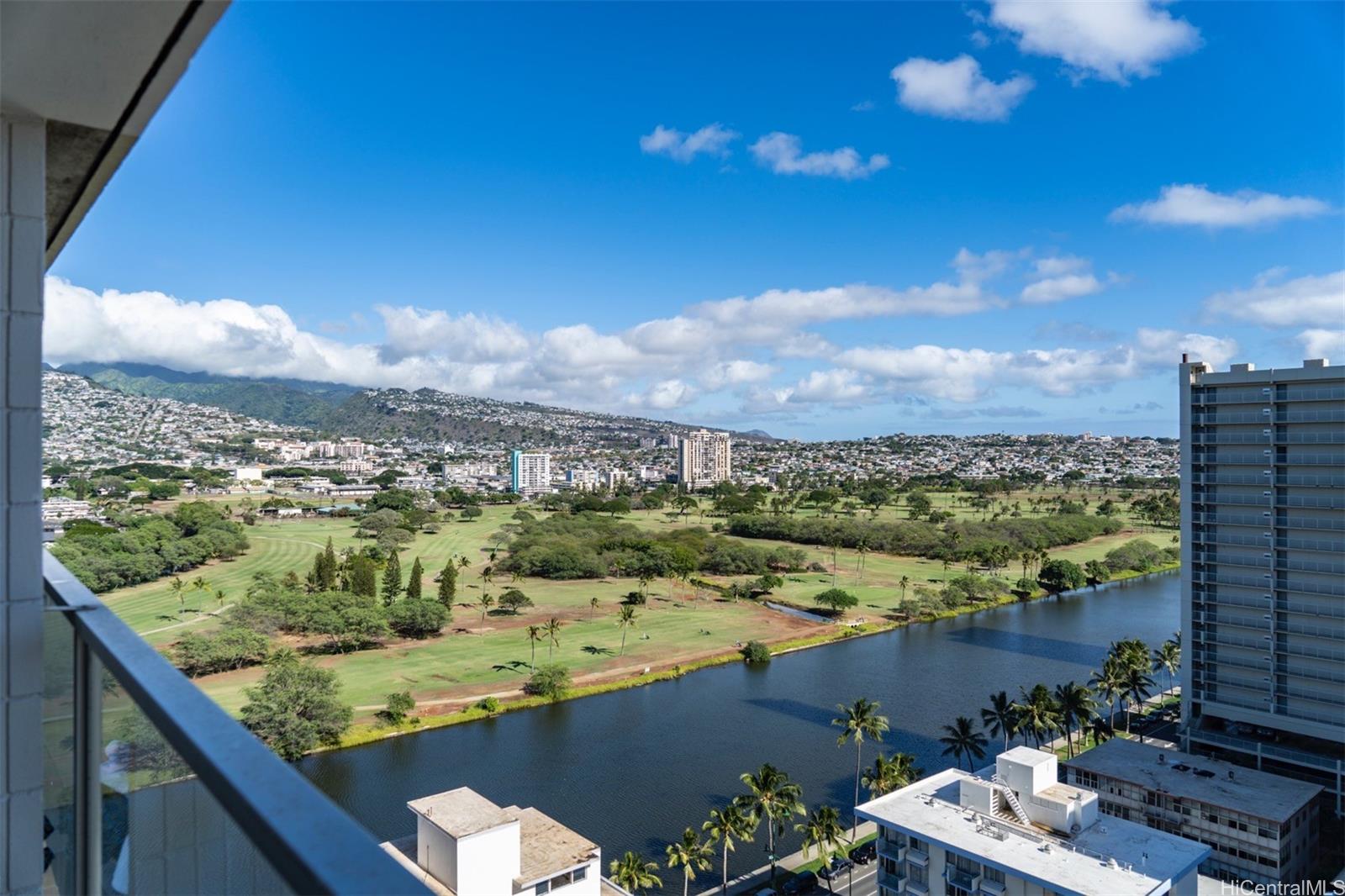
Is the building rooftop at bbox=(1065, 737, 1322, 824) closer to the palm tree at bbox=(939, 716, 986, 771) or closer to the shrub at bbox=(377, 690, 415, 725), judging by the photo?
the palm tree at bbox=(939, 716, 986, 771)

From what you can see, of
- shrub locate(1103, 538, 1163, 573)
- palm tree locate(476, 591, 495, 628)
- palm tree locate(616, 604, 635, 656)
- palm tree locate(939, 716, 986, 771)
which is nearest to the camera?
palm tree locate(939, 716, 986, 771)

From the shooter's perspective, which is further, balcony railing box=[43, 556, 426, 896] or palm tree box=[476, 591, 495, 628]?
palm tree box=[476, 591, 495, 628]

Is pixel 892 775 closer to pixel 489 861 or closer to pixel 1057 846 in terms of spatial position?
pixel 1057 846

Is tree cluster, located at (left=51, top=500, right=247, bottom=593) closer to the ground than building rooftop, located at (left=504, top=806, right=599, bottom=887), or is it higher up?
higher up

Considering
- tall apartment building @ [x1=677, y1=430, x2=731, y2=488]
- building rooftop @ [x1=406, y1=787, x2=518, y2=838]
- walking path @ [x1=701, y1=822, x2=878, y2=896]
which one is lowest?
walking path @ [x1=701, y1=822, x2=878, y2=896]

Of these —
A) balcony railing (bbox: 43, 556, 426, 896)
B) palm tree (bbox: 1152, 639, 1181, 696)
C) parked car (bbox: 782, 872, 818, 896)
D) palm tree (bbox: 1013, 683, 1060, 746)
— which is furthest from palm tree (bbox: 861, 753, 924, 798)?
balcony railing (bbox: 43, 556, 426, 896)

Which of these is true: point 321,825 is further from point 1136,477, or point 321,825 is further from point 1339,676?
point 1136,477

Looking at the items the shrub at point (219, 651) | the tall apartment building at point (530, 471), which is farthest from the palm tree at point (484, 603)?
the tall apartment building at point (530, 471)
